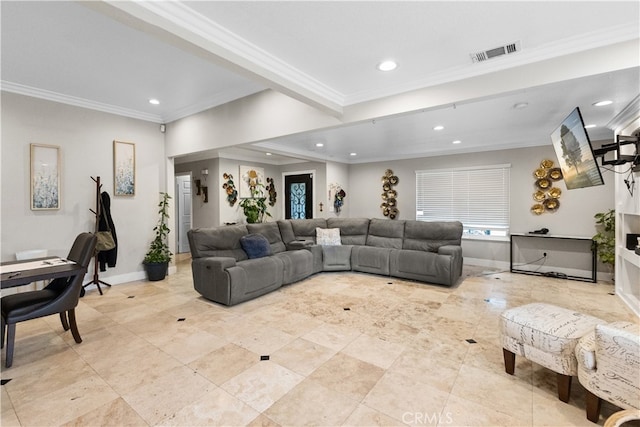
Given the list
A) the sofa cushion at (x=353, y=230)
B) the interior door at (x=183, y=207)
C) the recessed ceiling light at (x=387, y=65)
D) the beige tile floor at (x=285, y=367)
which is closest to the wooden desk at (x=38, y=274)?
the beige tile floor at (x=285, y=367)

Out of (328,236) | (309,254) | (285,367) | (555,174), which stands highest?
(555,174)

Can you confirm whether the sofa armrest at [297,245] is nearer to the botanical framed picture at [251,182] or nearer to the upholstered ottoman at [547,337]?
the botanical framed picture at [251,182]

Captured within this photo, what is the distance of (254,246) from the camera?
4.38 m

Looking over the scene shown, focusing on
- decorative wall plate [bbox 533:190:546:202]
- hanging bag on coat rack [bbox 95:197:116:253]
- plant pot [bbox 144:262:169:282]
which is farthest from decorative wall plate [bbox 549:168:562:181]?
hanging bag on coat rack [bbox 95:197:116:253]

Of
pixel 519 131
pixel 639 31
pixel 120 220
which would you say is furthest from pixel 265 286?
pixel 519 131

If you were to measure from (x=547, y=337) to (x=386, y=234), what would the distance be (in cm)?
372

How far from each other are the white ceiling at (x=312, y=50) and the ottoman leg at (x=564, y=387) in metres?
2.17

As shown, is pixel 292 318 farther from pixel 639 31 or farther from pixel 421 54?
pixel 639 31

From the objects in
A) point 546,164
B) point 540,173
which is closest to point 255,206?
point 540,173

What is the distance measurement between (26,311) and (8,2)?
7.63 feet

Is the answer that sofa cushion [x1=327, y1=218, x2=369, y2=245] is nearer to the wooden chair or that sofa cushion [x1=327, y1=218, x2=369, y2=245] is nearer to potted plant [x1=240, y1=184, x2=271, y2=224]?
potted plant [x1=240, y1=184, x2=271, y2=224]

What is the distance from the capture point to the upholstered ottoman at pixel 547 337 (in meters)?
1.81

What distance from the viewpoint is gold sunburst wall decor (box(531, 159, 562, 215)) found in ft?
16.8

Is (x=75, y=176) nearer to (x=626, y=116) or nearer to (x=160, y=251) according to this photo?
(x=160, y=251)
